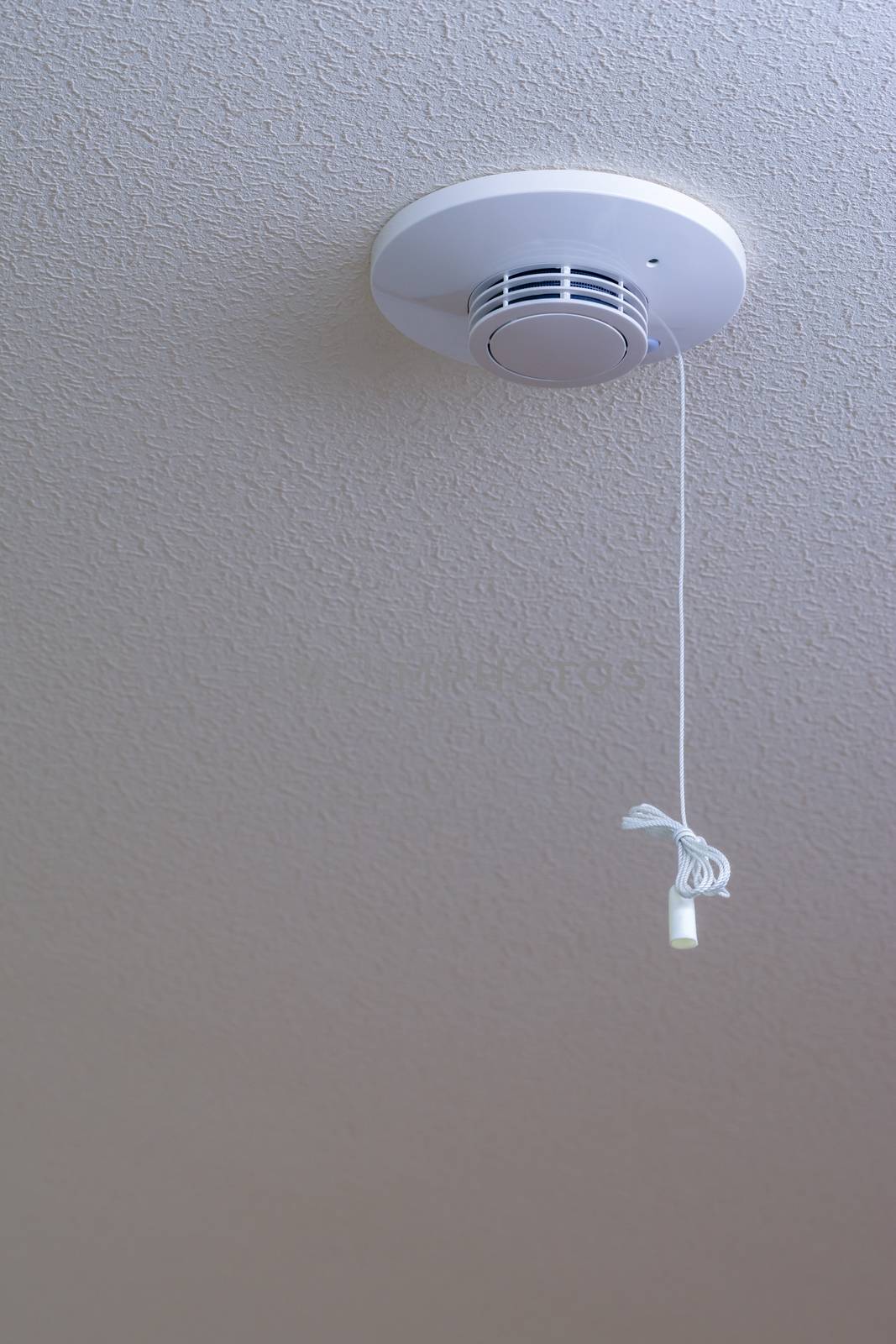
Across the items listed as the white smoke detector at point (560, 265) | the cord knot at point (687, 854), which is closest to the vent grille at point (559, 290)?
the white smoke detector at point (560, 265)

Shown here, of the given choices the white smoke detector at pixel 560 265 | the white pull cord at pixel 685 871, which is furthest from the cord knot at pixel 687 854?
the white smoke detector at pixel 560 265

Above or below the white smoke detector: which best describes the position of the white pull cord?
below

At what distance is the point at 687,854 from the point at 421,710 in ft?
1.72

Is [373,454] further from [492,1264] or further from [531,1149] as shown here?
[492,1264]

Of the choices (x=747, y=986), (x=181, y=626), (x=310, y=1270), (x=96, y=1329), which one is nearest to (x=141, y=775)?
(x=181, y=626)

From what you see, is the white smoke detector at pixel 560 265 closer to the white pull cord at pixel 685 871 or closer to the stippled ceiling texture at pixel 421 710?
the stippled ceiling texture at pixel 421 710

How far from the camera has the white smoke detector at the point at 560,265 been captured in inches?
33.0

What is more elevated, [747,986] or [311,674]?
[311,674]

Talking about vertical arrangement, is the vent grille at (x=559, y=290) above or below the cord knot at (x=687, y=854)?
above

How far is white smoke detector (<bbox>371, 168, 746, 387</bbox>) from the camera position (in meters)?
0.84

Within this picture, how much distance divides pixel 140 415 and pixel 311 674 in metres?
0.35

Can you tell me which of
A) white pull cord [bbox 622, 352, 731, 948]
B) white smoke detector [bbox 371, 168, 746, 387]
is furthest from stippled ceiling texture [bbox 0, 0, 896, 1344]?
white pull cord [bbox 622, 352, 731, 948]

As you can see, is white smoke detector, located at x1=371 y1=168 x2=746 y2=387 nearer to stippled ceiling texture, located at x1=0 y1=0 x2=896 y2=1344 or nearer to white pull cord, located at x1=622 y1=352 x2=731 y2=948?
stippled ceiling texture, located at x1=0 y1=0 x2=896 y2=1344

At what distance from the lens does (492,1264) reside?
2152 mm
